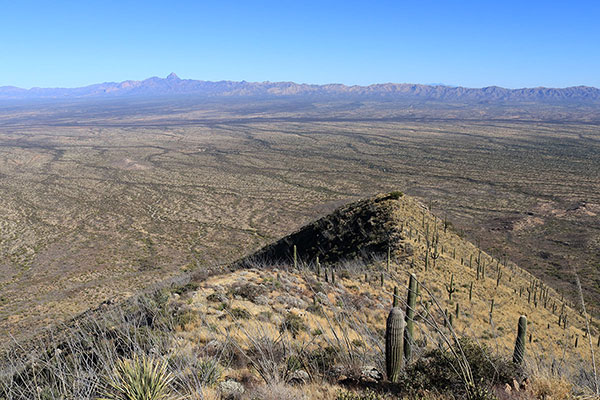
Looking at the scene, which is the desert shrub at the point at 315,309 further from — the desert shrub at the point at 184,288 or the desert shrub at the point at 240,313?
the desert shrub at the point at 184,288

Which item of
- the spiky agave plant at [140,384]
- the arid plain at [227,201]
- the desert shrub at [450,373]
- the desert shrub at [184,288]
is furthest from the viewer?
the arid plain at [227,201]

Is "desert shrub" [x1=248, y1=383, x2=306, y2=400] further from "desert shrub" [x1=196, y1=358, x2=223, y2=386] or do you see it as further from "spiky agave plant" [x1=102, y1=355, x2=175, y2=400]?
"spiky agave plant" [x1=102, y1=355, x2=175, y2=400]

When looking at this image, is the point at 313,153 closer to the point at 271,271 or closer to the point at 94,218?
the point at 94,218

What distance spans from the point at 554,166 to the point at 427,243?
63.9m

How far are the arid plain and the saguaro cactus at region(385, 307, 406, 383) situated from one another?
17754 millimetres

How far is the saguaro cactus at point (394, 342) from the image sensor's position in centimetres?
555

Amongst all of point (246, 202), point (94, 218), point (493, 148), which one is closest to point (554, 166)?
point (493, 148)

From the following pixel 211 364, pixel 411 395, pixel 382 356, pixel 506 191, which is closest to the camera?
pixel 411 395

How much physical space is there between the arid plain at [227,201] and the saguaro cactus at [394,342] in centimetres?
1775

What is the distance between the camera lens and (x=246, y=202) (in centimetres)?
4722

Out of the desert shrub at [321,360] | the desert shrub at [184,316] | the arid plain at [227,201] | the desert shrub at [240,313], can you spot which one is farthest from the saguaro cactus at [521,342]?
the arid plain at [227,201]

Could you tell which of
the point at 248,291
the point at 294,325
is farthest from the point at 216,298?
the point at 294,325

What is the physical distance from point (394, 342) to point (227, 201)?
43261 millimetres

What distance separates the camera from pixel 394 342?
18.3ft
